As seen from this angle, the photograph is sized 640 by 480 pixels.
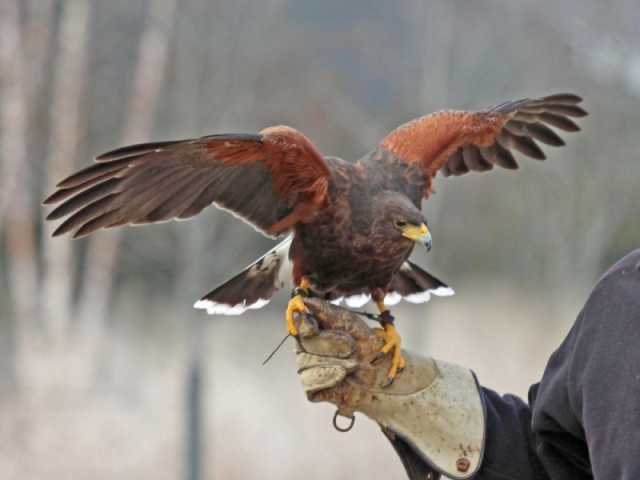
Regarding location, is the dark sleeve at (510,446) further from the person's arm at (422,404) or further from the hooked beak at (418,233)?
the hooked beak at (418,233)

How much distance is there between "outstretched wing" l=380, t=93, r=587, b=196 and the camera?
413 cm

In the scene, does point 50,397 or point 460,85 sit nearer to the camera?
point 50,397

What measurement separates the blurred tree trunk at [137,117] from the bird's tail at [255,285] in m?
8.01

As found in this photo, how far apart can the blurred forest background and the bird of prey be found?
5045 millimetres

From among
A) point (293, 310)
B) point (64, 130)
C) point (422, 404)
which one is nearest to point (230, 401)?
point (64, 130)

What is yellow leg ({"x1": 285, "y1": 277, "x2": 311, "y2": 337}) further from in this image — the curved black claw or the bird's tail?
the bird's tail

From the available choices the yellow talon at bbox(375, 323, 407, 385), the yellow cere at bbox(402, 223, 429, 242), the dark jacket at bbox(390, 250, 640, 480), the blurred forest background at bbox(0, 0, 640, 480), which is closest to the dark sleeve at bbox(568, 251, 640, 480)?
the dark jacket at bbox(390, 250, 640, 480)

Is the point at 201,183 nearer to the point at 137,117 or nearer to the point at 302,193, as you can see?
the point at 302,193

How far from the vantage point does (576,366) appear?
2.46 m

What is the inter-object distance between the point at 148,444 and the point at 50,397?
1.73 meters

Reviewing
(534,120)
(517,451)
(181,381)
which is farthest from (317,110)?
(517,451)

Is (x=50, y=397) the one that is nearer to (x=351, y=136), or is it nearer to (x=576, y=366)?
(x=351, y=136)

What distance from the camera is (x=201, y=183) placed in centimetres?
376

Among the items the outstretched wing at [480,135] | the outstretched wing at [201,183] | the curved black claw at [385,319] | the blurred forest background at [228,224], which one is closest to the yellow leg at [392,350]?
the curved black claw at [385,319]
